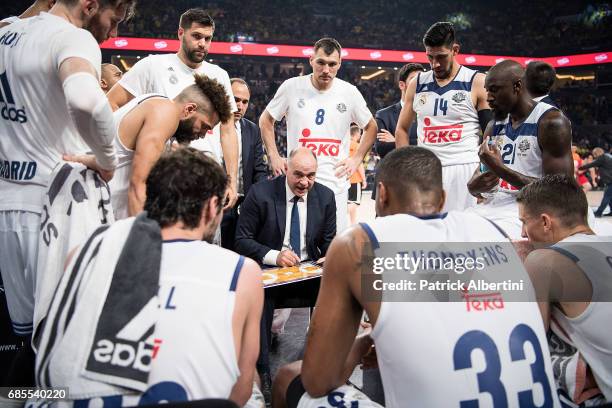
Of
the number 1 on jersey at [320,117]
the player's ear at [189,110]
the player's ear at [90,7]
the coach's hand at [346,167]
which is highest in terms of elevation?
the player's ear at [90,7]

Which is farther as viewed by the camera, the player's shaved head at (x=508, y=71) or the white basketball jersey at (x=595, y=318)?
the player's shaved head at (x=508, y=71)

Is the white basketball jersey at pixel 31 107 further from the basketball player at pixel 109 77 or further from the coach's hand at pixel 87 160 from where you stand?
the basketball player at pixel 109 77

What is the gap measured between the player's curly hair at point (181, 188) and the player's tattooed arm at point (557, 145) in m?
2.51

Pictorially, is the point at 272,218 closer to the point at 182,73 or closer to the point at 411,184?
the point at 182,73

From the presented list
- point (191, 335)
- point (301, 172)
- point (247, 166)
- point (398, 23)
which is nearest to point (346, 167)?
point (247, 166)

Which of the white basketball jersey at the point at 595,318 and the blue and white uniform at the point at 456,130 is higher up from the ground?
the blue and white uniform at the point at 456,130

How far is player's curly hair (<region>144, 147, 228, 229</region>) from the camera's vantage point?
5.23 feet

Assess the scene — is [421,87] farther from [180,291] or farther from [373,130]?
[180,291]

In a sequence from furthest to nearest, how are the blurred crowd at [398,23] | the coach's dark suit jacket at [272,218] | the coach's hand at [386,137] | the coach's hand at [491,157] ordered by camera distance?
the blurred crowd at [398,23] → the coach's hand at [386,137] → the coach's dark suit jacket at [272,218] → the coach's hand at [491,157]

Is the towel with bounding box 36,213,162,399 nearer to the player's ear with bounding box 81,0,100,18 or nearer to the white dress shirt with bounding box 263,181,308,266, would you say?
the player's ear with bounding box 81,0,100,18

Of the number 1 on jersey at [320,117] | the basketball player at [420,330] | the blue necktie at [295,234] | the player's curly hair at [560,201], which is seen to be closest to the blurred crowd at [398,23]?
the number 1 on jersey at [320,117]

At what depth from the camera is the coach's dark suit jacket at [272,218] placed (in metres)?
3.54

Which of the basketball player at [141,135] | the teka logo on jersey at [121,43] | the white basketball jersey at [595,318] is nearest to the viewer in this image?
the white basketball jersey at [595,318]

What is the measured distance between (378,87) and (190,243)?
26.4m
